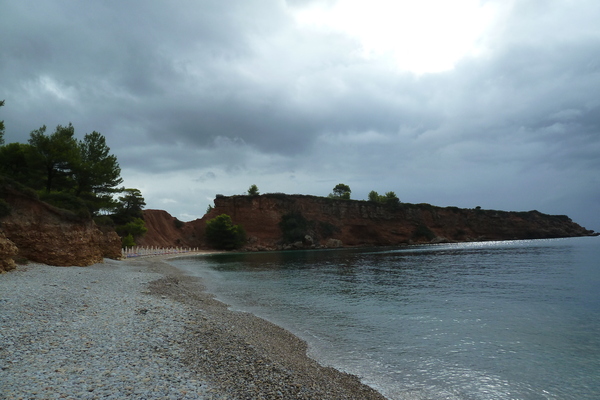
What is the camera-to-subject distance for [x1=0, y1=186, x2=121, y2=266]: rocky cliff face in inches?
824

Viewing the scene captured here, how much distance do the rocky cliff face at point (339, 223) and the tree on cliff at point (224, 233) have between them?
14.6ft

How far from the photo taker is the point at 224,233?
278 feet

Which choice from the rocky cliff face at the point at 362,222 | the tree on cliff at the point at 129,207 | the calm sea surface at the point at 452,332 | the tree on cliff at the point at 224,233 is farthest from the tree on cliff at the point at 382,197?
the calm sea surface at the point at 452,332

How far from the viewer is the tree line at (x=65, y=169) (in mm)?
29806

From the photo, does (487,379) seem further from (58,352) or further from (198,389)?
(58,352)

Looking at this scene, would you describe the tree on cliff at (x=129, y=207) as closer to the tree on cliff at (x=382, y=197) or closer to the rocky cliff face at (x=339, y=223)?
the rocky cliff face at (x=339, y=223)

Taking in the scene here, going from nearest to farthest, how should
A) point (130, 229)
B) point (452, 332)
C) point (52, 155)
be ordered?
point (452, 332)
point (52, 155)
point (130, 229)

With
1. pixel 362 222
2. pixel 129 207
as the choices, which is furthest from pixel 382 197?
pixel 129 207

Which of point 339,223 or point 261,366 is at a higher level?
point 339,223

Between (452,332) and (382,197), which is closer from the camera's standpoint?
(452,332)

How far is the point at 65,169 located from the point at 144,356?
33367mm

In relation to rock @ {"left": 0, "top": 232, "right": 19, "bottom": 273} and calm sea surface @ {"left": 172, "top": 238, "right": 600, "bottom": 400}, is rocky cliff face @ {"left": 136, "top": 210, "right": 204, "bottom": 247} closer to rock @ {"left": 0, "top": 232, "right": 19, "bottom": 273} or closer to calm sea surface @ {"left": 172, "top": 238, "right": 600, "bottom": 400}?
rock @ {"left": 0, "top": 232, "right": 19, "bottom": 273}

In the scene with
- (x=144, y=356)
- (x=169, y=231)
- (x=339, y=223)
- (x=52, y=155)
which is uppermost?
(x=52, y=155)

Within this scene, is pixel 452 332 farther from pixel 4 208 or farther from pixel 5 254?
pixel 4 208
